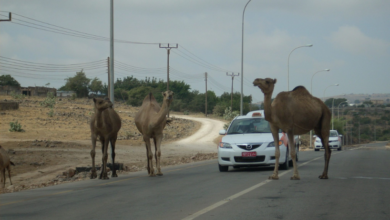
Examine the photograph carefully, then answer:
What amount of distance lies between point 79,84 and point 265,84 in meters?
82.5

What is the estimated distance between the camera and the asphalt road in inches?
323

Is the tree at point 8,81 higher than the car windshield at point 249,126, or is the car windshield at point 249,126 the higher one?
the tree at point 8,81

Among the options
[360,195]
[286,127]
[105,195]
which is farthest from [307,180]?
[105,195]

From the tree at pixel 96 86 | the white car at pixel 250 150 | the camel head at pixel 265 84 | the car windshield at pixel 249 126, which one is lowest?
the white car at pixel 250 150

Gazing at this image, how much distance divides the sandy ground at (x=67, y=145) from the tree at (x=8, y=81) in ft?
121

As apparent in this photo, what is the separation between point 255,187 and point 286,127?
2.27 metres

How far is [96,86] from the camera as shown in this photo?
91375 mm

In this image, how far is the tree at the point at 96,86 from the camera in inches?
3600

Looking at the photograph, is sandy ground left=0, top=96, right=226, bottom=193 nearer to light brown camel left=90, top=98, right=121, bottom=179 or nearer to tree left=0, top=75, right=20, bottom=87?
light brown camel left=90, top=98, right=121, bottom=179

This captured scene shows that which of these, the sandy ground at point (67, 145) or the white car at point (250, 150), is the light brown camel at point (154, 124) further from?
the sandy ground at point (67, 145)

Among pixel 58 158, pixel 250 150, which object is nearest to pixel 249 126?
pixel 250 150

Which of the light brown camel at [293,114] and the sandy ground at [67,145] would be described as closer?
the light brown camel at [293,114]

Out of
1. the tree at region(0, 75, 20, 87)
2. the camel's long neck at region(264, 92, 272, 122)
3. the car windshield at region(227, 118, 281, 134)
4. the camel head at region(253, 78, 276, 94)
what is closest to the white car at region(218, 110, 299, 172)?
the car windshield at region(227, 118, 281, 134)

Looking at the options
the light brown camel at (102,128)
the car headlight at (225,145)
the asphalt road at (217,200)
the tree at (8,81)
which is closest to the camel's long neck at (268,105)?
the asphalt road at (217,200)
